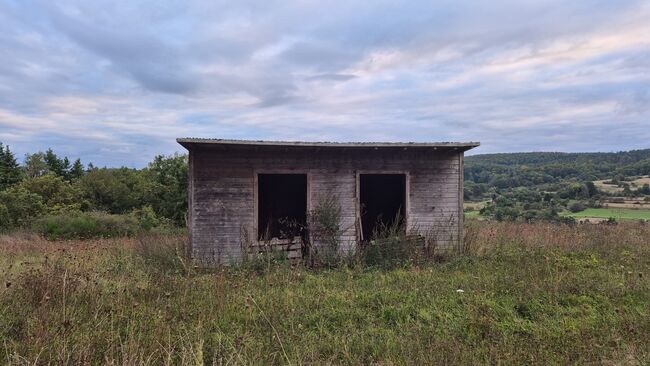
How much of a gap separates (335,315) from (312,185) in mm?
4828

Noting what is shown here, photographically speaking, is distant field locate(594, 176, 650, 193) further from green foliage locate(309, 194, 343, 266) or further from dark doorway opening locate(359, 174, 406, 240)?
green foliage locate(309, 194, 343, 266)

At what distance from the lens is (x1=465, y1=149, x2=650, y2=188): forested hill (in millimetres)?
32594

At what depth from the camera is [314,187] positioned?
33.3ft

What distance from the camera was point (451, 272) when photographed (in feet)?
27.7

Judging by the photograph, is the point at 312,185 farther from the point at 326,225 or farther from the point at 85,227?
the point at 85,227

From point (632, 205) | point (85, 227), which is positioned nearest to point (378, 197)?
point (85, 227)

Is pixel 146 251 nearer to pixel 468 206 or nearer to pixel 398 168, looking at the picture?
pixel 398 168

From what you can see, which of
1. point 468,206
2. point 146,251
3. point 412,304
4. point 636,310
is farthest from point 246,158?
point 468,206

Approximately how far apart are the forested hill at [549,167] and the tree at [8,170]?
36195mm

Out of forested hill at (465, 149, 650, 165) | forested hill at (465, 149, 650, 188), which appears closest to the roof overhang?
forested hill at (465, 149, 650, 188)

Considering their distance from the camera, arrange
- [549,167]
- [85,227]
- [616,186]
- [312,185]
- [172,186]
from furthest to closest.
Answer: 1. [549,167]
2. [616,186]
3. [172,186]
4. [85,227]
5. [312,185]

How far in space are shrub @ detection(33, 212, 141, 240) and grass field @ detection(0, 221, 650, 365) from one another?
533 inches

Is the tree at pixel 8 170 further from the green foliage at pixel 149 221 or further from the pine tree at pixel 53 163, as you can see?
the green foliage at pixel 149 221

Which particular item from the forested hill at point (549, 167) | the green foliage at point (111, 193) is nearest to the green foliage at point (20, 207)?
the green foliage at point (111, 193)
